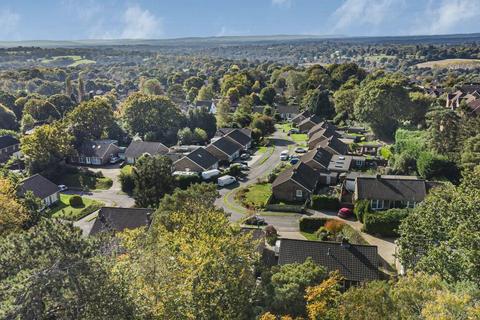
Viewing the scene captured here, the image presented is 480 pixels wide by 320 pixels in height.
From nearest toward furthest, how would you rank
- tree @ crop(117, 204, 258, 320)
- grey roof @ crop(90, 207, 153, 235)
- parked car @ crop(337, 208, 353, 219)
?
tree @ crop(117, 204, 258, 320) → grey roof @ crop(90, 207, 153, 235) → parked car @ crop(337, 208, 353, 219)

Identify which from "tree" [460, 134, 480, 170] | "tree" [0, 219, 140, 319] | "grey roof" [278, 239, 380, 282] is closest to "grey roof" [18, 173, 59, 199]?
"grey roof" [278, 239, 380, 282]

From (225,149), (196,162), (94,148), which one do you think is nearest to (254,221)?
(196,162)

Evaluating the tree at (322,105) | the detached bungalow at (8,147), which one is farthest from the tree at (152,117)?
the tree at (322,105)

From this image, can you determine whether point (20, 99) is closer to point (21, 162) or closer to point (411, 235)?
point (21, 162)

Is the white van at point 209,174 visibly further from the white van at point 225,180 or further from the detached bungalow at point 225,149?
the detached bungalow at point 225,149

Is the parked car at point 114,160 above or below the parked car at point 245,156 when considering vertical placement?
below

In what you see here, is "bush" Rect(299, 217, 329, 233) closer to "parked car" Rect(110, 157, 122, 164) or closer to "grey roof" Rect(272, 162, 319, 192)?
"grey roof" Rect(272, 162, 319, 192)
